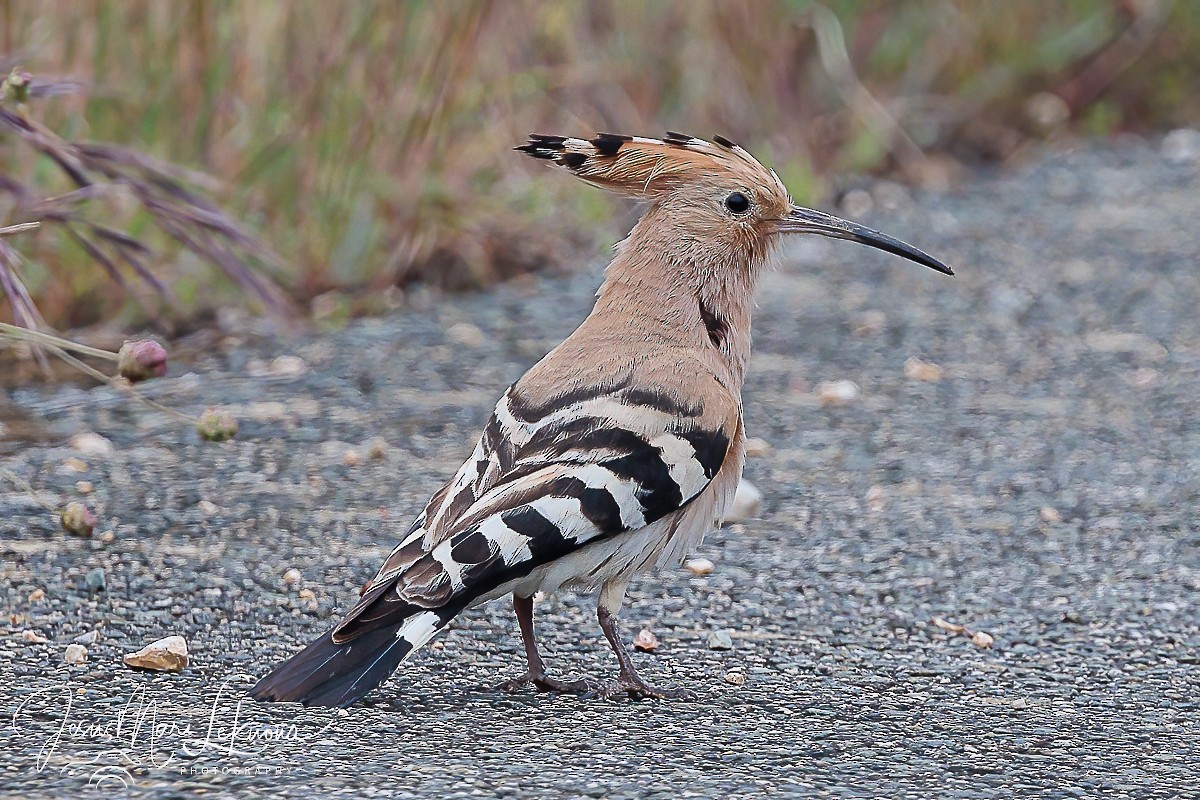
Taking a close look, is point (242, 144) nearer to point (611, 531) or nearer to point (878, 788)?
point (611, 531)

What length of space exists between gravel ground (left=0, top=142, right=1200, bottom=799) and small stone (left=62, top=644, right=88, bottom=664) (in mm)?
14

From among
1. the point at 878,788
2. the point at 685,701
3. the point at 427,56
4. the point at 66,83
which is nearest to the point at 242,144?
the point at 427,56

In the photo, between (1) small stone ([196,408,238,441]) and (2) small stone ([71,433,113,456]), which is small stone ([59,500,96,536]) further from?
(2) small stone ([71,433,113,456])

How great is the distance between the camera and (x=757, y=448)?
14.8 feet

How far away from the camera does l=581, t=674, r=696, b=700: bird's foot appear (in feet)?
9.59

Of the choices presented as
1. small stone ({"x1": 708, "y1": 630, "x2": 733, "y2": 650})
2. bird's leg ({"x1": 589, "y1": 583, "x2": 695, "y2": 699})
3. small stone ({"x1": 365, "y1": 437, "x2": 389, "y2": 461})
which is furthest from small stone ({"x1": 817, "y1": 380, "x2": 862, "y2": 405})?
bird's leg ({"x1": 589, "y1": 583, "x2": 695, "y2": 699})

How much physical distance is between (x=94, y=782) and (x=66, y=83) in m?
1.70

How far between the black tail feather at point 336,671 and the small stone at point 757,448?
1.85 metres

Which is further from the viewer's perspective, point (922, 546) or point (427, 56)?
point (427, 56)

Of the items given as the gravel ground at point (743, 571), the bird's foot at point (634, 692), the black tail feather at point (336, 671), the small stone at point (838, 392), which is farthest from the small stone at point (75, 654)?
the small stone at point (838, 392)

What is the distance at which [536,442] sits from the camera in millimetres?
2963

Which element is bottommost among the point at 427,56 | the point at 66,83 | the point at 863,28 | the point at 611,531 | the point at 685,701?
the point at 685,701

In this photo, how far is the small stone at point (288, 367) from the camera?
191 inches

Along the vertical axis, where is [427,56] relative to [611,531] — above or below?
above
